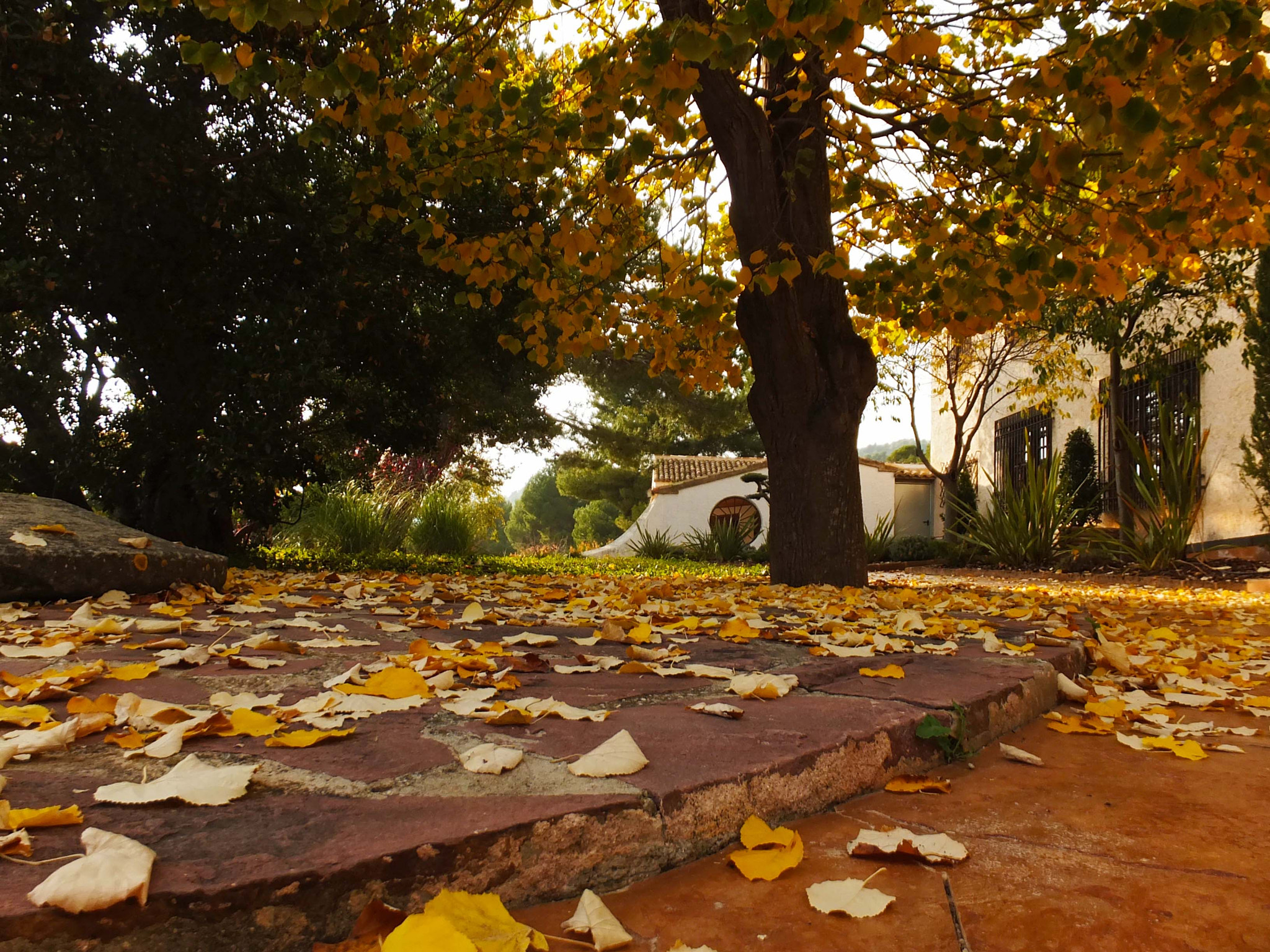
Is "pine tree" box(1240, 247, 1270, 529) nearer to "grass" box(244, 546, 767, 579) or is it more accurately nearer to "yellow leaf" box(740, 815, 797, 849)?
"grass" box(244, 546, 767, 579)

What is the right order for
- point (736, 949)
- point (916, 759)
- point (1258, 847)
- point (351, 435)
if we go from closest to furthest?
point (736, 949), point (1258, 847), point (916, 759), point (351, 435)

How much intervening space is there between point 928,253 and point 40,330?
537 cm

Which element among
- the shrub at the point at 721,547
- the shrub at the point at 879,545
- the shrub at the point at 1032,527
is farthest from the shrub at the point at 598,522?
the shrub at the point at 1032,527

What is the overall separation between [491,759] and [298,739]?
0.31 m

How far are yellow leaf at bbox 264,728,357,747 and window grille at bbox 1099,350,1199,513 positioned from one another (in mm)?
9468

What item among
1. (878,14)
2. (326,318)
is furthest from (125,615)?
(326,318)

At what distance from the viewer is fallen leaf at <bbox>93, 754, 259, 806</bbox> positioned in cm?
93

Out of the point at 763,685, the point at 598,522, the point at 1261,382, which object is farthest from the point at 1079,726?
the point at 598,522

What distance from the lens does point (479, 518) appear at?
1020 cm

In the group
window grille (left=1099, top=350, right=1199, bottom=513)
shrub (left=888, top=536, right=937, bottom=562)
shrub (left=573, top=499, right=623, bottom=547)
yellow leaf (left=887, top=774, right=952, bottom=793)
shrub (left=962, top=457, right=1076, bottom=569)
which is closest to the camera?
yellow leaf (left=887, top=774, right=952, bottom=793)

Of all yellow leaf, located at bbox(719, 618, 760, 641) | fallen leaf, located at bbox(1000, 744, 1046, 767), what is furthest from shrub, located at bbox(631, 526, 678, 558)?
fallen leaf, located at bbox(1000, 744, 1046, 767)

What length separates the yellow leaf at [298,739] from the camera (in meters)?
1.18

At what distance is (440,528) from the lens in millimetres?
9344

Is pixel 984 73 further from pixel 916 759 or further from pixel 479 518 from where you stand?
pixel 479 518
